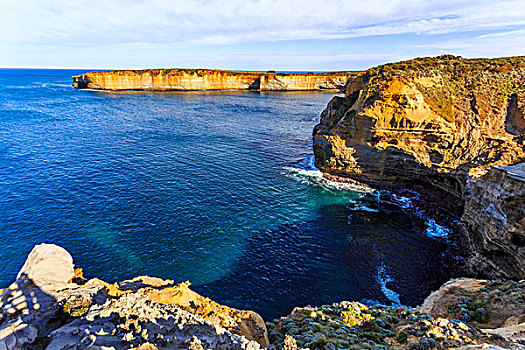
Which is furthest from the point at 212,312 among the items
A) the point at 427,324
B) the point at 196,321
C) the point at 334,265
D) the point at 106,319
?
the point at 334,265

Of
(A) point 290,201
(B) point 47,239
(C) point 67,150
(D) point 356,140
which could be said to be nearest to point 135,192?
(B) point 47,239

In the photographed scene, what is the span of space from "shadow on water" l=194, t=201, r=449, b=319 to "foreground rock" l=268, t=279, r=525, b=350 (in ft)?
15.6

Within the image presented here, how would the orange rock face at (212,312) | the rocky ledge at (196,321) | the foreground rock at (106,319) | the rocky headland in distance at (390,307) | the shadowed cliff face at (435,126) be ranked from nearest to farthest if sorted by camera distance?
the foreground rock at (106,319) → the rocky ledge at (196,321) → the rocky headland in distance at (390,307) → the orange rock face at (212,312) → the shadowed cliff face at (435,126)

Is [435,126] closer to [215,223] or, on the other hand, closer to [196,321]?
[215,223]

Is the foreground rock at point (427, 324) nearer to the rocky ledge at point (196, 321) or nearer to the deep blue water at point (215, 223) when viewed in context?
the rocky ledge at point (196, 321)

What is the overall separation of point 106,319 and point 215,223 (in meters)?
25.0

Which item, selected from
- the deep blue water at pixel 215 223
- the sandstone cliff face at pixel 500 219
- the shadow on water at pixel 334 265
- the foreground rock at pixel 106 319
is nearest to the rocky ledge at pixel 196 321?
the foreground rock at pixel 106 319

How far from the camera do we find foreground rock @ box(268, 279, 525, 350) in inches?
603

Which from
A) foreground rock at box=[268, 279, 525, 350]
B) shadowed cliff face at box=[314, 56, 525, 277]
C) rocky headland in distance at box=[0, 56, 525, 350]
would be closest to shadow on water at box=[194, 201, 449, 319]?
rocky headland in distance at box=[0, 56, 525, 350]

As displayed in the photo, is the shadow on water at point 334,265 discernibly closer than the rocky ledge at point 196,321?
No

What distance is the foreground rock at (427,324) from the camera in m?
15.3

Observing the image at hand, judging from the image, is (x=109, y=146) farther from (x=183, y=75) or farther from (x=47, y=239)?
(x=183, y=75)

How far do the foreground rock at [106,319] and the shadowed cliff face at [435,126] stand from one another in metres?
39.9

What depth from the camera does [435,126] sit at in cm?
A: 4431
